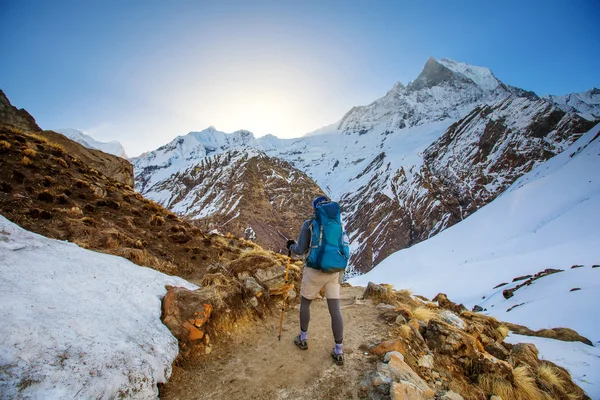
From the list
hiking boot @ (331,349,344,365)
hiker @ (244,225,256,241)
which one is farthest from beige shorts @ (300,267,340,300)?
hiker @ (244,225,256,241)

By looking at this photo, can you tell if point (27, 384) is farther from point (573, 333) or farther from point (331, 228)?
point (573, 333)

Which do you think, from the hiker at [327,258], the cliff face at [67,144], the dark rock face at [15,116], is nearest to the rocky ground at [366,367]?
the hiker at [327,258]

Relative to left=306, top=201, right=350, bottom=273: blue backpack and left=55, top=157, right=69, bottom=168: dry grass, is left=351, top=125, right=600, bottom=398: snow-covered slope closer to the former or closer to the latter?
left=306, top=201, right=350, bottom=273: blue backpack

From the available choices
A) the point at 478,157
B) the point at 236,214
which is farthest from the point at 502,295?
the point at 478,157

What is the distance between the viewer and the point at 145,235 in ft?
37.5

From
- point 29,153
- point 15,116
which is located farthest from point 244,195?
point 29,153

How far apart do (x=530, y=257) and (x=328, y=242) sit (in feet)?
105

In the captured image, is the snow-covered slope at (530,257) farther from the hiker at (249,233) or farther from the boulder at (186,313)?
the hiker at (249,233)

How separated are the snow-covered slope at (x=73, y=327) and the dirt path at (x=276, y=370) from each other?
1.77 feet

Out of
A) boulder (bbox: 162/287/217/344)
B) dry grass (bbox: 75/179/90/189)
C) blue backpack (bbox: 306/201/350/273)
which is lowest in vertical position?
boulder (bbox: 162/287/217/344)

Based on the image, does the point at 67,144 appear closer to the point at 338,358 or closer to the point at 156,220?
the point at 156,220

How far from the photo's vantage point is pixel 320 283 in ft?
15.8

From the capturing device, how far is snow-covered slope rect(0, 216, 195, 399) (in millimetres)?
2826

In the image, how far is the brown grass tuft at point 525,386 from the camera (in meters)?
5.01
